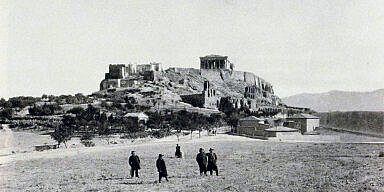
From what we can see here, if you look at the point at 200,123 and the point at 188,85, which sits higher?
the point at 188,85

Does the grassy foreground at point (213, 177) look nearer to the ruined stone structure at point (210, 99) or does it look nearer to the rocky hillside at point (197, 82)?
the ruined stone structure at point (210, 99)

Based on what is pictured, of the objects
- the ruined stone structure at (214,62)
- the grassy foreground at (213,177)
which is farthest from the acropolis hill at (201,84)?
the grassy foreground at (213,177)

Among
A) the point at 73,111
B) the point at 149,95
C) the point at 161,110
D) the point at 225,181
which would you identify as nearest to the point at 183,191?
the point at 225,181

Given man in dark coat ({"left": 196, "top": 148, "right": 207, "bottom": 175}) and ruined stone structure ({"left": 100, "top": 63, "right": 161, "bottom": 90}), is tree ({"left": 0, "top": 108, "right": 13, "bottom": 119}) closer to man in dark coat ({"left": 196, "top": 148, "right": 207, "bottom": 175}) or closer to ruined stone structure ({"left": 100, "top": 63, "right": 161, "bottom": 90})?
man in dark coat ({"left": 196, "top": 148, "right": 207, "bottom": 175})

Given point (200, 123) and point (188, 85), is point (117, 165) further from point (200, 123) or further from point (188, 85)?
point (188, 85)

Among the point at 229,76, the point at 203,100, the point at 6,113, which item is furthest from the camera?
the point at 229,76

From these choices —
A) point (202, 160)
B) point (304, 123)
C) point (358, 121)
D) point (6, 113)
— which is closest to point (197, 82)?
point (358, 121)

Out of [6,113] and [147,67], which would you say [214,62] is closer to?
[147,67]
